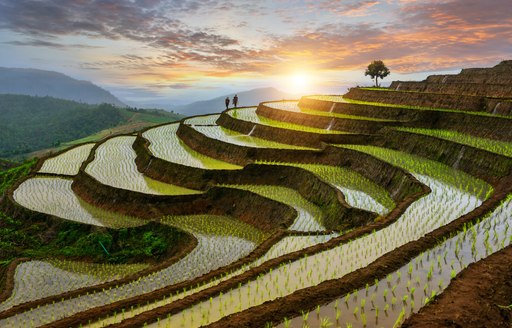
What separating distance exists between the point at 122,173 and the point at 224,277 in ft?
44.2

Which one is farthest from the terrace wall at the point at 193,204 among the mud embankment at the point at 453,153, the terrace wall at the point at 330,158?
the mud embankment at the point at 453,153

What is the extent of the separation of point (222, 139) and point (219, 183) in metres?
5.65

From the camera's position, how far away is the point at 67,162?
2417cm

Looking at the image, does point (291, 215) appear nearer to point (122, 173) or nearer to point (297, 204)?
point (297, 204)

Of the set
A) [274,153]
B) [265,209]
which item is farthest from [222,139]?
[265,209]

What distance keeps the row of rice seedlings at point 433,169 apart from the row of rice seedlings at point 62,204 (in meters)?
9.42

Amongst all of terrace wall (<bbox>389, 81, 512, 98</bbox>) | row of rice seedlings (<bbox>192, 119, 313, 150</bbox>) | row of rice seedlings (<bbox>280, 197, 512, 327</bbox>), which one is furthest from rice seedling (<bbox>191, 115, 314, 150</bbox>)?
row of rice seedlings (<bbox>280, 197, 512, 327</bbox>)

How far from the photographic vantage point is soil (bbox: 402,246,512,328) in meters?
4.49

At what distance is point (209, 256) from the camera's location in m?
→ 11.2

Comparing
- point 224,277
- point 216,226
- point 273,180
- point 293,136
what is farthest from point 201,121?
point 224,277

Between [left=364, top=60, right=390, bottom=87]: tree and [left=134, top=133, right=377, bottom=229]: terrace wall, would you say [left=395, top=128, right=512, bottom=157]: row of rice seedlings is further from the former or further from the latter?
[left=364, top=60, right=390, bottom=87]: tree

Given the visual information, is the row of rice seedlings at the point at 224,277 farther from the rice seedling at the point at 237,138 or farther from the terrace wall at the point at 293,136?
the rice seedling at the point at 237,138

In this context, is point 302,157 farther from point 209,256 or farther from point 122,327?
point 122,327

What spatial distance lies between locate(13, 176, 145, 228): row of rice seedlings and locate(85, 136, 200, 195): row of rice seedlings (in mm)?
1293
